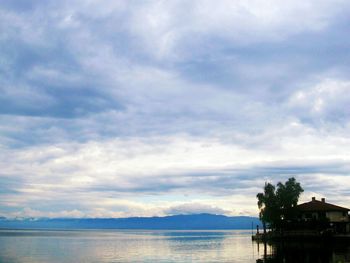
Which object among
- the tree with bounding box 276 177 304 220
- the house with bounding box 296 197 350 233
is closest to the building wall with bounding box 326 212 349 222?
the house with bounding box 296 197 350 233

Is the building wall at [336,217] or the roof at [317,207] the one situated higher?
the roof at [317,207]

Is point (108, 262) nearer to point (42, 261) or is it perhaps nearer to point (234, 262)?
point (42, 261)

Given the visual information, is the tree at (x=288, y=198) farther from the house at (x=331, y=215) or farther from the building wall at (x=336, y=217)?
the building wall at (x=336, y=217)

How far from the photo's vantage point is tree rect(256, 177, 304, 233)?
379ft

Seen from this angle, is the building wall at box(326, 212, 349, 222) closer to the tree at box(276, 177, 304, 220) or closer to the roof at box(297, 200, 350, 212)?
the roof at box(297, 200, 350, 212)

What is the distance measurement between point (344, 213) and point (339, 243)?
52.5ft

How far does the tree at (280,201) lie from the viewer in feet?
379

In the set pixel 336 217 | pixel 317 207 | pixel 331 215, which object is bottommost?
pixel 336 217

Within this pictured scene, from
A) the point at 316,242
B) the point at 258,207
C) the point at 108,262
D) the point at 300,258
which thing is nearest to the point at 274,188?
the point at 258,207

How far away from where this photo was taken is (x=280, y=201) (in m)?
116

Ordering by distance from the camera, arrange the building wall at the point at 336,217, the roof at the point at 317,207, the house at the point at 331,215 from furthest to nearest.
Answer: the roof at the point at 317,207 → the building wall at the point at 336,217 → the house at the point at 331,215

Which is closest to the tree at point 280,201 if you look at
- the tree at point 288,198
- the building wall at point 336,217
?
the tree at point 288,198

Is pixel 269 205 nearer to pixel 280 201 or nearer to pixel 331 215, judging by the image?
pixel 280 201

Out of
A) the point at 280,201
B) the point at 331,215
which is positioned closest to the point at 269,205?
the point at 280,201
